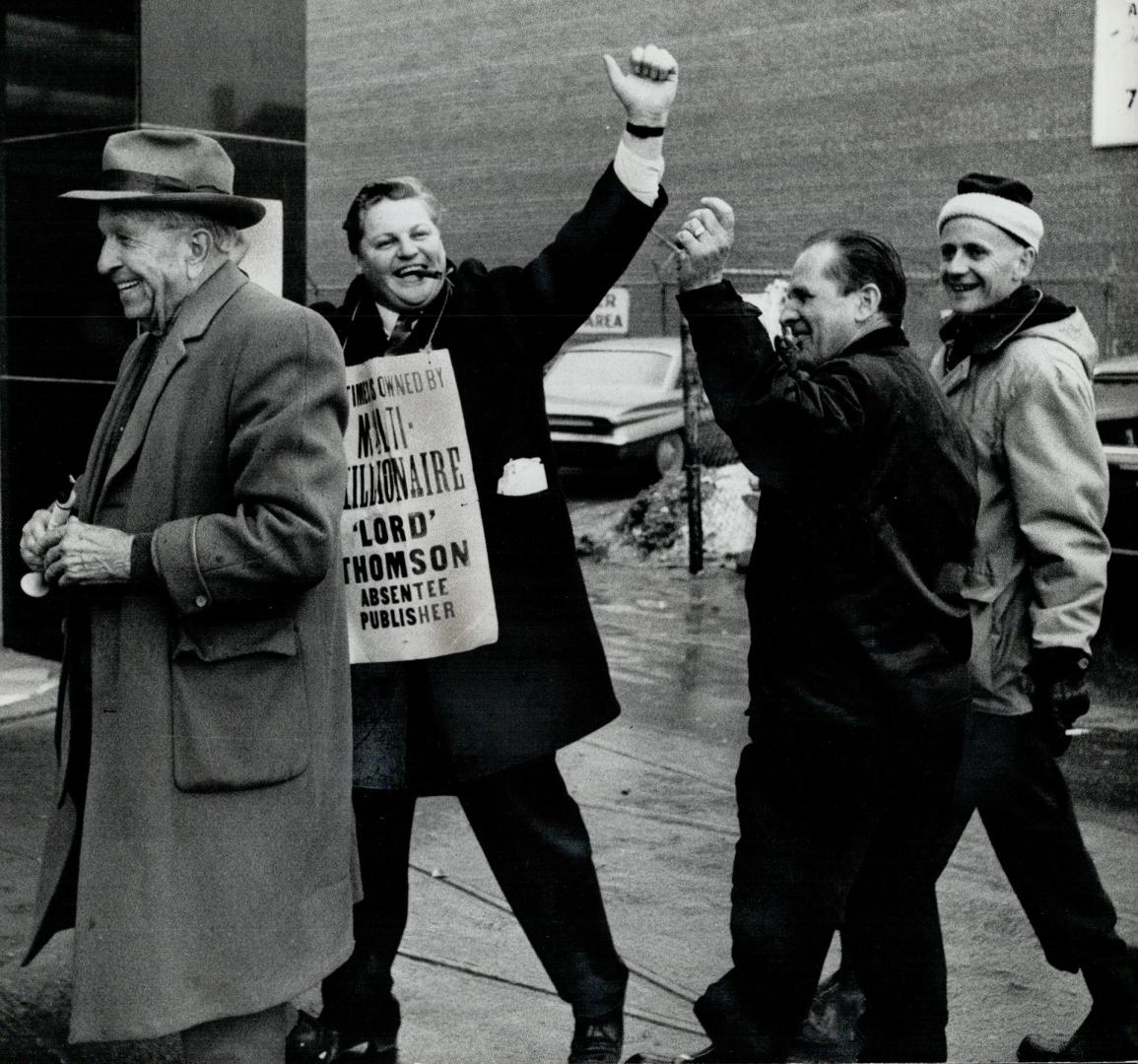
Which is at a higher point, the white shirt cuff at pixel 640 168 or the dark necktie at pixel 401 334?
the white shirt cuff at pixel 640 168

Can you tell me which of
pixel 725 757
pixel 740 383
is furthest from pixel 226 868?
pixel 725 757

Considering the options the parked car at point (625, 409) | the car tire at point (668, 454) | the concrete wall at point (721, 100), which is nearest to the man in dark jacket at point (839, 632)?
the concrete wall at point (721, 100)

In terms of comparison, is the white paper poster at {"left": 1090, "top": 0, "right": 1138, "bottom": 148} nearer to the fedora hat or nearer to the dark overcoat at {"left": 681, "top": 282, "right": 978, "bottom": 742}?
the dark overcoat at {"left": 681, "top": 282, "right": 978, "bottom": 742}

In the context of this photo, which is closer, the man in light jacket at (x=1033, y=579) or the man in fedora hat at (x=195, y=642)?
the man in fedora hat at (x=195, y=642)

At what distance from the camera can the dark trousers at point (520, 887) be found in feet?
9.99

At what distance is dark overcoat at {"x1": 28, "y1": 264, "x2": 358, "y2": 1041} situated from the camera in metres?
2.31

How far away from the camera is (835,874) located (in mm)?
2672

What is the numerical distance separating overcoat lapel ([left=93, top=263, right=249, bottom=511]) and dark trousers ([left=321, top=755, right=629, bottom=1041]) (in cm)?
98

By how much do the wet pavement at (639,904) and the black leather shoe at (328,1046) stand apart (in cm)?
6

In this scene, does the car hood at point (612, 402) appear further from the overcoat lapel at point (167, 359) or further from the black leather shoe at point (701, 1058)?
the overcoat lapel at point (167, 359)

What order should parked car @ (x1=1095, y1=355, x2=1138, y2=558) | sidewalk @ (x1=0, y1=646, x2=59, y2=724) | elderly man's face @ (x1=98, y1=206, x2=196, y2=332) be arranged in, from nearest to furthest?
elderly man's face @ (x1=98, y1=206, x2=196, y2=332) < sidewalk @ (x1=0, y1=646, x2=59, y2=724) < parked car @ (x1=1095, y1=355, x2=1138, y2=558)

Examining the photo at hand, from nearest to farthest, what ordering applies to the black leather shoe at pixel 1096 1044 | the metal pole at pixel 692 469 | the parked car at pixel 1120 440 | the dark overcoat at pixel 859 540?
the dark overcoat at pixel 859 540 → the black leather shoe at pixel 1096 1044 → the parked car at pixel 1120 440 → the metal pole at pixel 692 469

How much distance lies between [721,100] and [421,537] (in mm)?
6268

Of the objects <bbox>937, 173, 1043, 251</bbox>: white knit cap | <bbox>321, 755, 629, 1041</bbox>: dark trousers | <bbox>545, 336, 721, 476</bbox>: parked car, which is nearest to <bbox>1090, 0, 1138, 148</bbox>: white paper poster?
<bbox>937, 173, 1043, 251</bbox>: white knit cap
